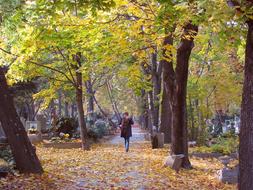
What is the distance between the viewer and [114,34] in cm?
1379

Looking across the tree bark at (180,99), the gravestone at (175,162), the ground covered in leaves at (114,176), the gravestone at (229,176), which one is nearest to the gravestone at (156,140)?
the ground covered in leaves at (114,176)

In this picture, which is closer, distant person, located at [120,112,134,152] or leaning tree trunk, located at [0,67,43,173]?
leaning tree trunk, located at [0,67,43,173]

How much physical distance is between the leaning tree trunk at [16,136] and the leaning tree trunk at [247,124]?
581 cm

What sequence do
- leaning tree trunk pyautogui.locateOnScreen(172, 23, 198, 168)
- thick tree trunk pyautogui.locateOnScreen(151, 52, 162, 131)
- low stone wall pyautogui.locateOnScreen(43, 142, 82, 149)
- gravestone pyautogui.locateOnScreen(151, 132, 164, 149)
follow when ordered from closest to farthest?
leaning tree trunk pyautogui.locateOnScreen(172, 23, 198, 168), gravestone pyautogui.locateOnScreen(151, 132, 164, 149), low stone wall pyautogui.locateOnScreen(43, 142, 82, 149), thick tree trunk pyautogui.locateOnScreen(151, 52, 162, 131)

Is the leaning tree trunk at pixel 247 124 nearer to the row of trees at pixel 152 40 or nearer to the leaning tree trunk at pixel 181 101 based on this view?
the row of trees at pixel 152 40

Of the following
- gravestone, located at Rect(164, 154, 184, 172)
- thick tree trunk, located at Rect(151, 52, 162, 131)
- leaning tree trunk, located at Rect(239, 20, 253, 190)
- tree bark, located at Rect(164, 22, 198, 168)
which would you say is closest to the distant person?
tree bark, located at Rect(164, 22, 198, 168)

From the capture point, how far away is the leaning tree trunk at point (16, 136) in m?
11.5

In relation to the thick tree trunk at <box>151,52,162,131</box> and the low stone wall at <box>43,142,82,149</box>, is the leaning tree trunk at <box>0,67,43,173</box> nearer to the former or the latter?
the low stone wall at <box>43,142,82,149</box>

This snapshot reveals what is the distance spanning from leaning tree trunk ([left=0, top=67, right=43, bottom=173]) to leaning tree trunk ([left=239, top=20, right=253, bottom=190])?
5808 mm

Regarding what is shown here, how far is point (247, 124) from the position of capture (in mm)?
7664

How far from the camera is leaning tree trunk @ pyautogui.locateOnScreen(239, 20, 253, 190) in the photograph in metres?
7.59

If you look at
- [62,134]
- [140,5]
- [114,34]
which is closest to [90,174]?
[114,34]

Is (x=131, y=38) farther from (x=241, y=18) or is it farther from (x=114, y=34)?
(x=241, y=18)

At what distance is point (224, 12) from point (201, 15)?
1.96 metres
